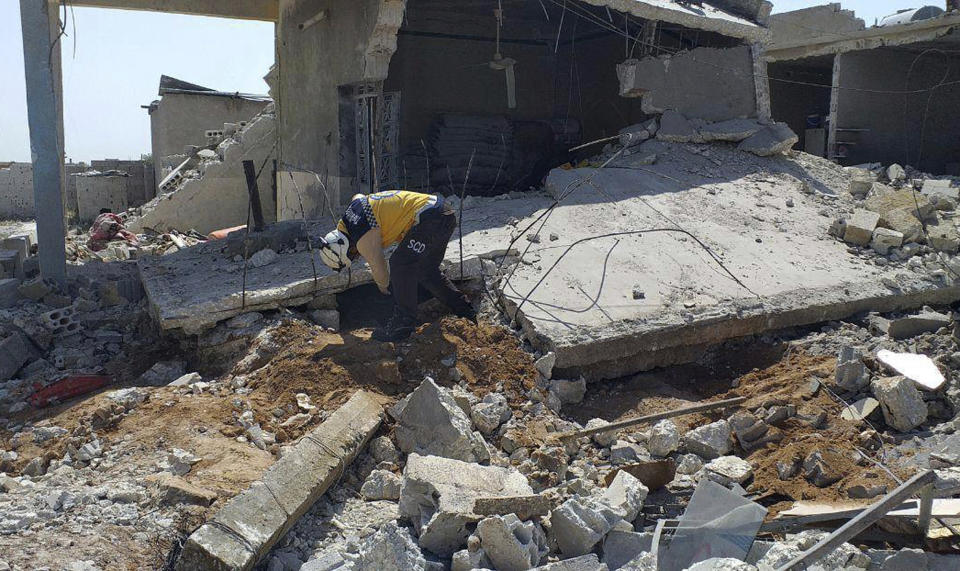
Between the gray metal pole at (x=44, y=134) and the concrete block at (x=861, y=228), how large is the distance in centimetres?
774

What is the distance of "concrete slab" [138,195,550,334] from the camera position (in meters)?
6.32

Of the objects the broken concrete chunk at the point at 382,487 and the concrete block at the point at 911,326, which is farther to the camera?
the concrete block at the point at 911,326

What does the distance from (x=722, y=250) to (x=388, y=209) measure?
3.27 metres

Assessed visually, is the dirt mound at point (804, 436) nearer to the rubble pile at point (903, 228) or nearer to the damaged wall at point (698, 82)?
the rubble pile at point (903, 228)

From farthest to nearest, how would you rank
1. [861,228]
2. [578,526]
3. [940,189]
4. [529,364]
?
[940,189]
[861,228]
[529,364]
[578,526]

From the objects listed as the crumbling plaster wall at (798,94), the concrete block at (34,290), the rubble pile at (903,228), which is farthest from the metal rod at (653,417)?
the crumbling plaster wall at (798,94)

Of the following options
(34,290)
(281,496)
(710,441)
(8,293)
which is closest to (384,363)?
(281,496)

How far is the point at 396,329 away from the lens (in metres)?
6.12

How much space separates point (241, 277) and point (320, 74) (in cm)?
485

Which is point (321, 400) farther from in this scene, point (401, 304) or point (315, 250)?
point (315, 250)

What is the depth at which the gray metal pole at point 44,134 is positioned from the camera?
7926 mm

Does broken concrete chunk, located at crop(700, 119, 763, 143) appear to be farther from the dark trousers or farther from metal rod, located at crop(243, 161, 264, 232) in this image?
metal rod, located at crop(243, 161, 264, 232)

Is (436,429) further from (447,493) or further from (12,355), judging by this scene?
(12,355)

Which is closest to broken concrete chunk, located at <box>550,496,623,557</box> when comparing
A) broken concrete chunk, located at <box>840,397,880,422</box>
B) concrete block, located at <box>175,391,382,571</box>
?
concrete block, located at <box>175,391,382,571</box>
